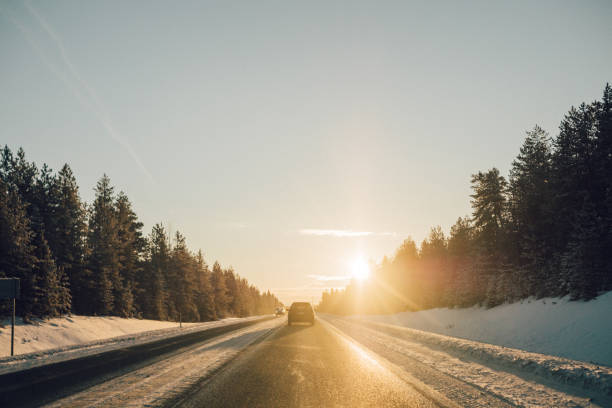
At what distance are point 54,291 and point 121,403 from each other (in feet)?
81.3

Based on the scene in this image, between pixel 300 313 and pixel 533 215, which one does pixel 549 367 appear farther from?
pixel 533 215

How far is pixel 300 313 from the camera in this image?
30344 mm

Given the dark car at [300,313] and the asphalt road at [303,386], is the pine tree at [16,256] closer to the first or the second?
the dark car at [300,313]

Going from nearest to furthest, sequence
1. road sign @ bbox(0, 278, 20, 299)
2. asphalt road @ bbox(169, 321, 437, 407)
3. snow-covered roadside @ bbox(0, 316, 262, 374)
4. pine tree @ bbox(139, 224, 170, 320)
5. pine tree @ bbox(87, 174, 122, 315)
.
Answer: asphalt road @ bbox(169, 321, 437, 407) < snow-covered roadside @ bbox(0, 316, 262, 374) < road sign @ bbox(0, 278, 20, 299) < pine tree @ bbox(87, 174, 122, 315) < pine tree @ bbox(139, 224, 170, 320)

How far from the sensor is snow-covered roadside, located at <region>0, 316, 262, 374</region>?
11.9m

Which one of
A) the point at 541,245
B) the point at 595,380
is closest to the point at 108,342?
the point at 595,380

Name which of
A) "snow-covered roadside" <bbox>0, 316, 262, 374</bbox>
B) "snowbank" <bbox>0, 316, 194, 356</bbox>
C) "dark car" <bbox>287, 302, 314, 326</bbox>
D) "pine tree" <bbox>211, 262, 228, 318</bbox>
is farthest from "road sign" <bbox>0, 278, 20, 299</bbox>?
"pine tree" <bbox>211, 262, 228, 318</bbox>

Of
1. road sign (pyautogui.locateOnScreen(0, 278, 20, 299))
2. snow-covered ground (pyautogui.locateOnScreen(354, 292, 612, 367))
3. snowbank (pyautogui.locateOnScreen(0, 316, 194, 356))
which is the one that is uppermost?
road sign (pyautogui.locateOnScreen(0, 278, 20, 299))

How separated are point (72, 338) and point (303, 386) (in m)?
21.4

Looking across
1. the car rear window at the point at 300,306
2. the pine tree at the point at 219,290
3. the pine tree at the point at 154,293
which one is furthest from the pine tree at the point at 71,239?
the pine tree at the point at 219,290

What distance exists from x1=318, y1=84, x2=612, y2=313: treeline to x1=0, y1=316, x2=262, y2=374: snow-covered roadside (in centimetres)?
2655

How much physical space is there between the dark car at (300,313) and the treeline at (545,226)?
58.7 feet

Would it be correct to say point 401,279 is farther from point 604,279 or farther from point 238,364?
point 238,364

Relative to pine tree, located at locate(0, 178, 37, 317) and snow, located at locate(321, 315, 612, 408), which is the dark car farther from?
snow, located at locate(321, 315, 612, 408)
